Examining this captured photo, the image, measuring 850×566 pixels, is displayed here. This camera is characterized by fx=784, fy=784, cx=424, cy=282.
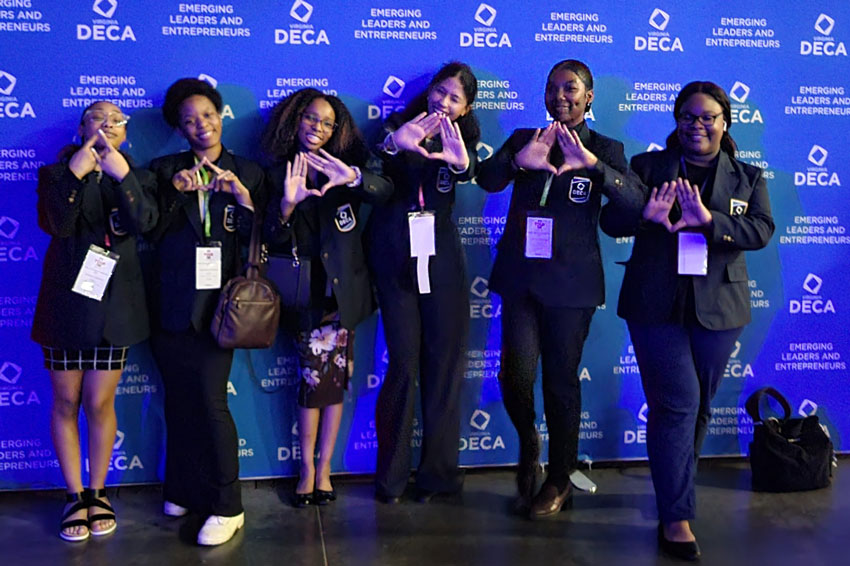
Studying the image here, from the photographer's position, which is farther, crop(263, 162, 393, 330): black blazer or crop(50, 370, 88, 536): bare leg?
crop(263, 162, 393, 330): black blazer

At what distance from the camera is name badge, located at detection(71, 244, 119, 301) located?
2891mm

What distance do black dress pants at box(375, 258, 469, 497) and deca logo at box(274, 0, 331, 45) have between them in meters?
1.11

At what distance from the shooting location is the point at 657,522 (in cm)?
316

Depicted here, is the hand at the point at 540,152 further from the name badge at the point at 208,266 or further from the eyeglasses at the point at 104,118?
the eyeglasses at the point at 104,118

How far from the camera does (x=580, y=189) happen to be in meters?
2.98

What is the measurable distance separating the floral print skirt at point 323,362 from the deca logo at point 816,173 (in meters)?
2.28

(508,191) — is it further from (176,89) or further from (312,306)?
(176,89)

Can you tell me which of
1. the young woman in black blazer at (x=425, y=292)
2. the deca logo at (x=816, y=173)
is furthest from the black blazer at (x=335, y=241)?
the deca logo at (x=816, y=173)

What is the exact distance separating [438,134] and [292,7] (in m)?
0.93

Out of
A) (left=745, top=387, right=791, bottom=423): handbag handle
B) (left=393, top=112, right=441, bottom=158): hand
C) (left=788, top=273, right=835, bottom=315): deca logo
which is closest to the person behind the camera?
(left=393, top=112, right=441, bottom=158): hand

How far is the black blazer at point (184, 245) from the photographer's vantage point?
2932mm

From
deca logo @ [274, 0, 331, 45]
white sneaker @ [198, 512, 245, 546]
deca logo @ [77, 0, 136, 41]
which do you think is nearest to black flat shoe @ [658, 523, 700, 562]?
white sneaker @ [198, 512, 245, 546]

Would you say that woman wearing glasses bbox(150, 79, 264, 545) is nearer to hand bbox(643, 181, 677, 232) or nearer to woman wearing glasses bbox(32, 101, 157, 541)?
woman wearing glasses bbox(32, 101, 157, 541)

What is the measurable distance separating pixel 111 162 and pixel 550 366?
71.3 inches
